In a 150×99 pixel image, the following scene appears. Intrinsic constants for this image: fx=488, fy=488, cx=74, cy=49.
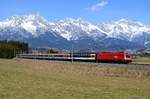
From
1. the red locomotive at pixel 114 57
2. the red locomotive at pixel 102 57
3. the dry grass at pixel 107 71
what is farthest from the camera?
the red locomotive at pixel 102 57

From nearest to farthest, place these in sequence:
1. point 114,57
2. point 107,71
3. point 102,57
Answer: point 107,71 → point 114,57 → point 102,57

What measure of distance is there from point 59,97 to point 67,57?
3390 inches

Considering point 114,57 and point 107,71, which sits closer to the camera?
point 107,71

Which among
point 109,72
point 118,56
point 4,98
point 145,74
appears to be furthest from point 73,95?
point 118,56

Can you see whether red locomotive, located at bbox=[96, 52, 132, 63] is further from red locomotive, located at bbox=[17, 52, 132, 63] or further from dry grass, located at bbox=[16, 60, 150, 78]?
dry grass, located at bbox=[16, 60, 150, 78]

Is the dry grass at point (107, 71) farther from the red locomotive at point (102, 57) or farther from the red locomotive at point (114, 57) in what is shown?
the red locomotive at point (102, 57)

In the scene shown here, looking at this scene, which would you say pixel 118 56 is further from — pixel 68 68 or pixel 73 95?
pixel 73 95

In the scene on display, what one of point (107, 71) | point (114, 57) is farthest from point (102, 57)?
point (107, 71)

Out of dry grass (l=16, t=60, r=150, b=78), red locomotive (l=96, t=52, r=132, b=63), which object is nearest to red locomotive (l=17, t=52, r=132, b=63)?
red locomotive (l=96, t=52, r=132, b=63)

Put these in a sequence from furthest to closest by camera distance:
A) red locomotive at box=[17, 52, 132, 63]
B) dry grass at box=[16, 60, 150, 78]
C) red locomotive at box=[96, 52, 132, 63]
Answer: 1. red locomotive at box=[17, 52, 132, 63]
2. red locomotive at box=[96, 52, 132, 63]
3. dry grass at box=[16, 60, 150, 78]

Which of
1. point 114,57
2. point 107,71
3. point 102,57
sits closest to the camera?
point 107,71

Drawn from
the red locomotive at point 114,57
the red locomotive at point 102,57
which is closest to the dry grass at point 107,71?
the red locomotive at point 114,57

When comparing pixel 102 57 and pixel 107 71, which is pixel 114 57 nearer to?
pixel 102 57

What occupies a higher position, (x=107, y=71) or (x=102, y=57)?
(x=102, y=57)
